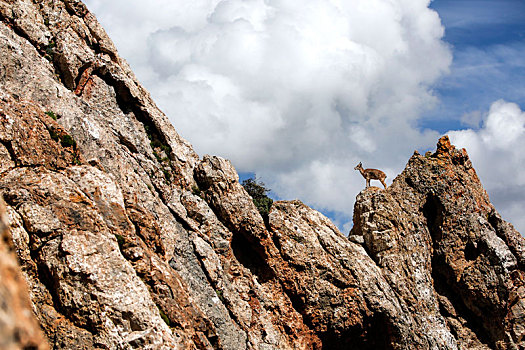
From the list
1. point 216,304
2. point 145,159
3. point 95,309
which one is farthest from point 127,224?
point 145,159

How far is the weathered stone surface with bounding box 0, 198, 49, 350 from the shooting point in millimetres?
3576

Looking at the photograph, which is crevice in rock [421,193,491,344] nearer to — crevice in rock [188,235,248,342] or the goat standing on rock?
the goat standing on rock

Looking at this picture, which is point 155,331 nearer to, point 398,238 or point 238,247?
point 238,247

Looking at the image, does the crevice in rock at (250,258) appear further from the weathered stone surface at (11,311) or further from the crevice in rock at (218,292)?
the weathered stone surface at (11,311)

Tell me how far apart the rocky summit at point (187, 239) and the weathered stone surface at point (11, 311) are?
1132cm

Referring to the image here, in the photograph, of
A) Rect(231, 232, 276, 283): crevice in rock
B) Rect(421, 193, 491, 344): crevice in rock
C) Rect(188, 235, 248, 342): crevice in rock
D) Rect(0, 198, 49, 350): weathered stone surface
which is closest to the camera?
Rect(0, 198, 49, 350): weathered stone surface

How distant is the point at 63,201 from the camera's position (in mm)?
17391

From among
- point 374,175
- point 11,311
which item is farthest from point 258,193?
point 11,311

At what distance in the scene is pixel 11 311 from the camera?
12.4 ft

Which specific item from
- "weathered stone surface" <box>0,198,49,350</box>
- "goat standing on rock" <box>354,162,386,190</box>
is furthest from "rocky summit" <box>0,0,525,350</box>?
"weathered stone surface" <box>0,198,49,350</box>

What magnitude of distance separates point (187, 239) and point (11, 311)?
22198 mm

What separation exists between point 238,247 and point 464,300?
17.3 metres

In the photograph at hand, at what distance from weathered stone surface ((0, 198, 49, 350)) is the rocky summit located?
11322 millimetres

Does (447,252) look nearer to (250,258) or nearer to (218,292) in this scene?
(250,258)
